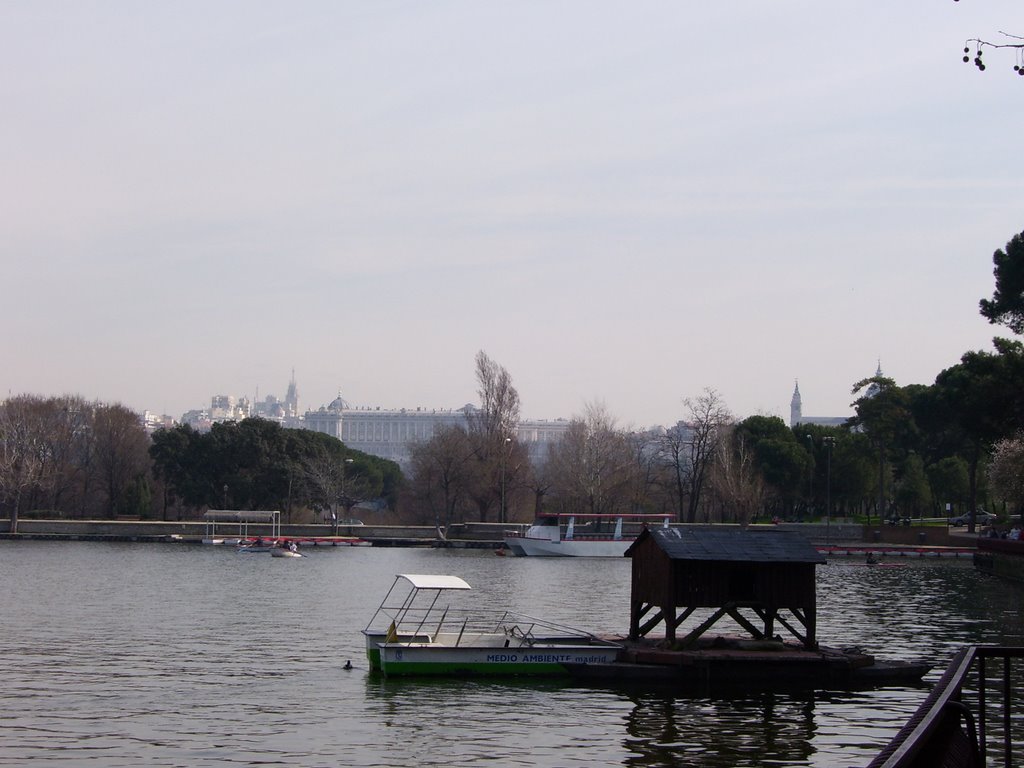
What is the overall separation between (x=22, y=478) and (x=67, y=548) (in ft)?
66.5

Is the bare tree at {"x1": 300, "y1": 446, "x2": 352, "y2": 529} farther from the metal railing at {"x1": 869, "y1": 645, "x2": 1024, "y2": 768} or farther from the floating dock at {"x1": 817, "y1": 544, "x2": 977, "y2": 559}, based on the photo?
the metal railing at {"x1": 869, "y1": 645, "x2": 1024, "y2": 768}

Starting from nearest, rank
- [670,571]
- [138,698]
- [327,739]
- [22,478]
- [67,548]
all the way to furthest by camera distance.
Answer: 1. [327,739]
2. [138,698]
3. [670,571]
4. [67,548]
5. [22,478]

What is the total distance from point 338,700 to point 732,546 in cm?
1049

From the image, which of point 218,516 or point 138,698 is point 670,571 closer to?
point 138,698

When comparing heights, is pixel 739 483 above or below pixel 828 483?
below

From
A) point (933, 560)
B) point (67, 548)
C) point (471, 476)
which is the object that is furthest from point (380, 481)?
point (933, 560)

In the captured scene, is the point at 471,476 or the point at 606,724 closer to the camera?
the point at 606,724

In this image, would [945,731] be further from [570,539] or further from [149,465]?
[149,465]

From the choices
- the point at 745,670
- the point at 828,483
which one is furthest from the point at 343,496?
the point at 745,670

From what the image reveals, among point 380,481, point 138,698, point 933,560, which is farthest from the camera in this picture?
point 380,481

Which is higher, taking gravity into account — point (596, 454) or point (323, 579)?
point (596, 454)

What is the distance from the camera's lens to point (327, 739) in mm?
25844

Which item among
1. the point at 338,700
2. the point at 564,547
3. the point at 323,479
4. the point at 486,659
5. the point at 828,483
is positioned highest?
the point at 828,483

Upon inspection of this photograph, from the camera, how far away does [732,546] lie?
110 ft
